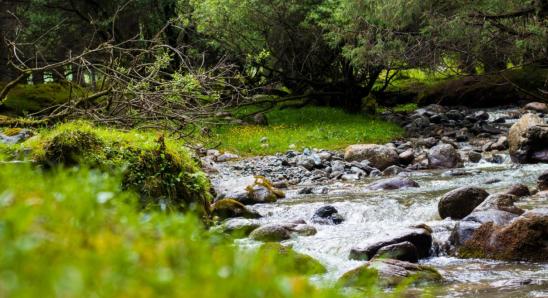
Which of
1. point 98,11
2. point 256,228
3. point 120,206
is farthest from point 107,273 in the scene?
point 98,11

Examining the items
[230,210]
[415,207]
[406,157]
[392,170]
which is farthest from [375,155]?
[230,210]

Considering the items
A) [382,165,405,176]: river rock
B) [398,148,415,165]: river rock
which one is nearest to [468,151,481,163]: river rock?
[398,148,415,165]: river rock

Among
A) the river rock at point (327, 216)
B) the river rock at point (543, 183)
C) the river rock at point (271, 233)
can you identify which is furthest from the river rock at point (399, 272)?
the river rock at point (543, 183)

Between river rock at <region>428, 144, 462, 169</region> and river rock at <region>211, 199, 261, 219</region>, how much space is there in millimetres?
7193

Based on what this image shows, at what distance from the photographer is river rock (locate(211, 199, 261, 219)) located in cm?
1152

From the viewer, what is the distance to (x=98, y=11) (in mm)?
28672

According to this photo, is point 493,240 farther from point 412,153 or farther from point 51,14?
point 51,14

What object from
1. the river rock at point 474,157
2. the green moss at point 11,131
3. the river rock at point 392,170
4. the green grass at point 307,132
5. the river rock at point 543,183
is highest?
the green moss at point 11,131

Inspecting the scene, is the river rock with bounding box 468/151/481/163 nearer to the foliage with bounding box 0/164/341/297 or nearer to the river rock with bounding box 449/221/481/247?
the river rock with bounding box 449/221/481/247

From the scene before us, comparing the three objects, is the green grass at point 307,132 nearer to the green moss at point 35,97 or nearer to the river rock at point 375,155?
the river rock at point 375,155

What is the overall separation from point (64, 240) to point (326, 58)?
25273mm

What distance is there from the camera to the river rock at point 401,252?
7832 mm

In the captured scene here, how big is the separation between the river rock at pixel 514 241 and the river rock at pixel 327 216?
9.58ft

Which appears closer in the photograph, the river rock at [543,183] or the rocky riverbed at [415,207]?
the rocky riverbed at [415,207]
